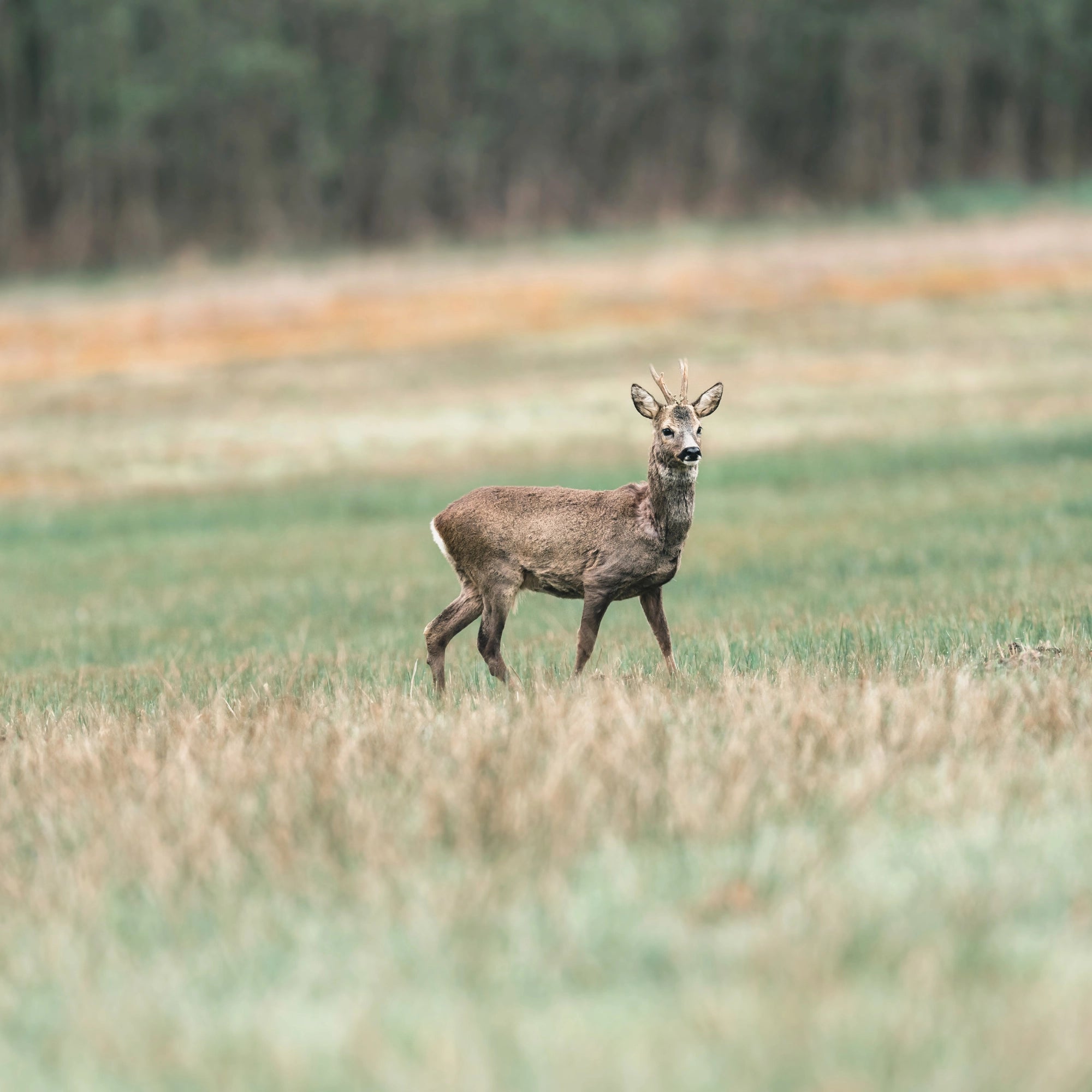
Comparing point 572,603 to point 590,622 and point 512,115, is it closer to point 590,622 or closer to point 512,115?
point 590,622

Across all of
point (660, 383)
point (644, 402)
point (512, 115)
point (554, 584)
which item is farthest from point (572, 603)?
point (512, 115)

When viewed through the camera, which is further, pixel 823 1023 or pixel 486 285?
pixel 486 285

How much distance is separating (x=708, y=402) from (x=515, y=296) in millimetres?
37521

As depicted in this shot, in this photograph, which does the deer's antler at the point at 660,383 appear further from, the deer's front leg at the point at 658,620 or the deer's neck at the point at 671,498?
the deer's front leg at the point at 658,620

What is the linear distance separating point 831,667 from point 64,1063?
4967 millimetres

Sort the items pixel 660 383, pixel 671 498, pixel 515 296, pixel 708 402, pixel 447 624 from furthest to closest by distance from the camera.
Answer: pixel 515 296 → pixel 447 624 → pixel 671 498 → pixel 708 402 → pixel 660 383

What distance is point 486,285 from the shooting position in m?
45.9

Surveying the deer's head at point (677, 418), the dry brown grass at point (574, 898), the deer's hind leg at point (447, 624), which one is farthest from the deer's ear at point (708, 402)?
the deer's hind leg at point (447, 624)

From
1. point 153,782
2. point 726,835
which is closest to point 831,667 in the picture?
point 726,835

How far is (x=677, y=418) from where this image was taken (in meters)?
7.43

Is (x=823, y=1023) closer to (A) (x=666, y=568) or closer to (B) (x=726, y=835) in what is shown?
(B) (x=726, y=835)

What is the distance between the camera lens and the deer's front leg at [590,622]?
790 centimetres

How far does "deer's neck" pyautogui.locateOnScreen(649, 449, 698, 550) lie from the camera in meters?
7.76

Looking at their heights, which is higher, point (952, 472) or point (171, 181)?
point (171, 181)
